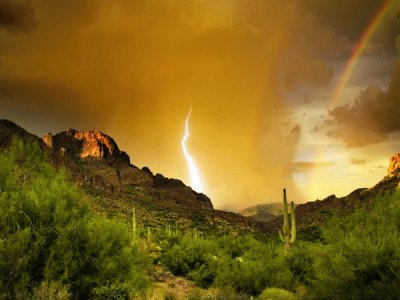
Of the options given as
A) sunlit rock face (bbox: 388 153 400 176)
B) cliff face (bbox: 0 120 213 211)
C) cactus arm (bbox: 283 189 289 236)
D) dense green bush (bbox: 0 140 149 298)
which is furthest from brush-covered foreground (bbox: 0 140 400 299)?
sunlit rock face (bbox: 388 153 400 176)

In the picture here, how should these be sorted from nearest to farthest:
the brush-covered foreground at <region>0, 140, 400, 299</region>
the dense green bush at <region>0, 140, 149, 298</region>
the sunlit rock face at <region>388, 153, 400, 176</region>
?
the dense green bush at <region>0, 140, 149, 298</region>, the brush-covered foreground at <region>0, 140, 400, 299</region>, the sunlit rock face at <region>388, 153, 400, 176</region>

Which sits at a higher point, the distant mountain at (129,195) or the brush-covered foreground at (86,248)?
the distant mountain at (129,195)

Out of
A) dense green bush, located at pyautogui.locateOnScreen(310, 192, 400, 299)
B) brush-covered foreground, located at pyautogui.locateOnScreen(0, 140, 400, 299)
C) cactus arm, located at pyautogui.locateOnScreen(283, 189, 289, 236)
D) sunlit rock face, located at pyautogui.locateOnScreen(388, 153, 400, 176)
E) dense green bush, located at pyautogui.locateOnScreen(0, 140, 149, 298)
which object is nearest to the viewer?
dense green bush, located at pyautogui.locateOnScreen(0, 140, 149, 298)

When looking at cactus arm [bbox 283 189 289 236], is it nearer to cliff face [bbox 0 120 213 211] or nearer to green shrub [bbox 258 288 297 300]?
green shrub [bbox 258 288 297 300]

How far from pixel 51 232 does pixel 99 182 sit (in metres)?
116

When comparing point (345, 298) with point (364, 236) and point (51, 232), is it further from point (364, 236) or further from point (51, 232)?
point (51, 232)

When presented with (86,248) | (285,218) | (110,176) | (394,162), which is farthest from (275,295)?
(394,162)

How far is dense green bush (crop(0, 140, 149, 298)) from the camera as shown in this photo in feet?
47.0

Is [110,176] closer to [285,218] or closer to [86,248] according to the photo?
[285,218]

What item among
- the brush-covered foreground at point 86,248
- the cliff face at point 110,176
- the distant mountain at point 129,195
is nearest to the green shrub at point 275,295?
the brush-covered foreground at point 86,248

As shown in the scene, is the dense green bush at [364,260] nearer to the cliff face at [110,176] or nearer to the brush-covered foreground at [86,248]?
the brush-covered foreground at [86,248]

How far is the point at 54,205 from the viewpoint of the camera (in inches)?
667

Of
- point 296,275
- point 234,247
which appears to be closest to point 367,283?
point 296,275

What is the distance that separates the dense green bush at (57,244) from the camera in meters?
14.3
